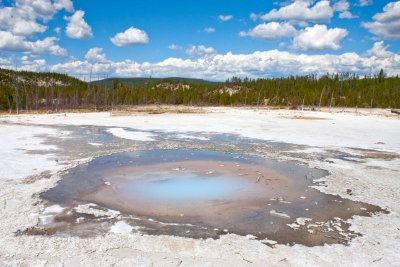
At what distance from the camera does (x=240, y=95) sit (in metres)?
109

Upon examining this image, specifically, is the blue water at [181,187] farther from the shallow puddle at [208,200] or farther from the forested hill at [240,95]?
the forested hill at [240,95]

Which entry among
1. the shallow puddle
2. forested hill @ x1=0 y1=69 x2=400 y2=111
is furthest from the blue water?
forested hill @ x1=0 y1=69 x2=400 y2=111

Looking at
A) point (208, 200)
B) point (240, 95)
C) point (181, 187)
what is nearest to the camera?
point (208, 200)

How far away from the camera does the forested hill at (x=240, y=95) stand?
86.4 m

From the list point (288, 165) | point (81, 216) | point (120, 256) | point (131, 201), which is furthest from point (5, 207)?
point (288, 165)

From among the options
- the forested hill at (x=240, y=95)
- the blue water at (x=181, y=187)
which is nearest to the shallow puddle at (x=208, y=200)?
the blue water at (x=181, y=187)

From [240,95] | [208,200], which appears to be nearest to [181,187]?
[208,200]

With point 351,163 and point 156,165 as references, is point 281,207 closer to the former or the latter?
point 156,165

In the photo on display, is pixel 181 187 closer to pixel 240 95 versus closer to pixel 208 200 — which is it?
pixel 208 200

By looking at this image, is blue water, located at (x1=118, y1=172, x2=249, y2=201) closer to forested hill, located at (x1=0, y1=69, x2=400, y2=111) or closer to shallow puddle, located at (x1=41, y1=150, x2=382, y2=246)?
shallow puddle, located at (x1=41, y1=150, x2=382, y2=246)

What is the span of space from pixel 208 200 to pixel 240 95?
100719mm

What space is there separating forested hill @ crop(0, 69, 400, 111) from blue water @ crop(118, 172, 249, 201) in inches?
2616

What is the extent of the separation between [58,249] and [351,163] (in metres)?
13.0

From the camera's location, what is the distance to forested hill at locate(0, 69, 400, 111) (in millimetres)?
86444
